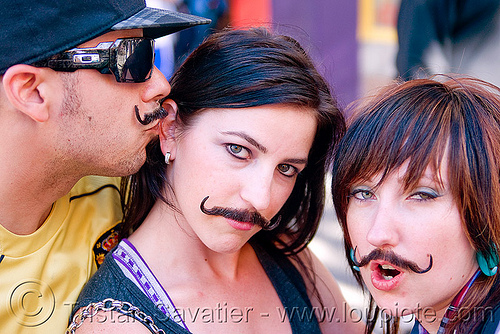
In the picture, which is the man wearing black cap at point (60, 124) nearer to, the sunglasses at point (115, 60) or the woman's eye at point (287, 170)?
the sunglasses at point (115, 60)

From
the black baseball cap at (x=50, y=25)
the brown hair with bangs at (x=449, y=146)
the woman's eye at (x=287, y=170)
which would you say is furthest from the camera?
the woman's eye at (x=287, y=170)

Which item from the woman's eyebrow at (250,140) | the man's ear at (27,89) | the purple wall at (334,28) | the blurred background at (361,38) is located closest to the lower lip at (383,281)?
the woman's eyebrow at (250,140)

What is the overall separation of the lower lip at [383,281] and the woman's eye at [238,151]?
1.84 feet

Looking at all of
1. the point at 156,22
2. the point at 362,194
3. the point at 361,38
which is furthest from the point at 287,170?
the point at 361,38

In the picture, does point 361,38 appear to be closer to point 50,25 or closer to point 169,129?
point 169,129

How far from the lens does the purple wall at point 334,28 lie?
6.44 metres

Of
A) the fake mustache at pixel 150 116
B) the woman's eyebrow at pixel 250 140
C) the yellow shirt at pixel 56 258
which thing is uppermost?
the fake mustache at pixel 150 116

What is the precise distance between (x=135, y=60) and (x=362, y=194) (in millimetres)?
884

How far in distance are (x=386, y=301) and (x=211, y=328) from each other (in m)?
0.61

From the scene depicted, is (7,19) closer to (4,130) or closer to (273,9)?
(4,130)

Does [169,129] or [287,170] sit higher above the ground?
[169,129]

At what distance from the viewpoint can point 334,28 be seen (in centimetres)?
648

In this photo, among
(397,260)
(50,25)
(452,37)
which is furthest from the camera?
(452,37)

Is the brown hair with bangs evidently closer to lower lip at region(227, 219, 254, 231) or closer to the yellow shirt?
lower lip at region(227, 219, 254, 231)
